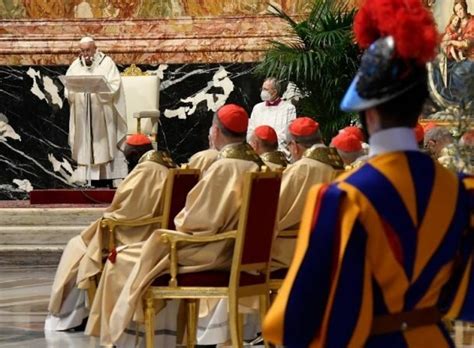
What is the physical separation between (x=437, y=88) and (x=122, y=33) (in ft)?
45.3

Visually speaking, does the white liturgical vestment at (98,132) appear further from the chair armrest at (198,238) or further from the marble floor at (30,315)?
the chair armrest at (198,238)

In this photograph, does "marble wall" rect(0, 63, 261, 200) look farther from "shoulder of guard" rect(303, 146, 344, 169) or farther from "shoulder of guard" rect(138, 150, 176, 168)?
"shoulder of guard" rect(303, 146, 344, 169)

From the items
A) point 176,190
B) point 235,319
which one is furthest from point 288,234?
point 235,319

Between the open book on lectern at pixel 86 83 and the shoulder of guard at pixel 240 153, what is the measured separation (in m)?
8.87

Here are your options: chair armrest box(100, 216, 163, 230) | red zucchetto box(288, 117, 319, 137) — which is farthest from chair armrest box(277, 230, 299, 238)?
red zucchetto box(288, 117, 319, 137)

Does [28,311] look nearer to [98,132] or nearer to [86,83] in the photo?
[86,83]

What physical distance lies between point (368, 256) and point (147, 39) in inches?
631

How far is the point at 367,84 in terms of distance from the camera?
3.25 metres

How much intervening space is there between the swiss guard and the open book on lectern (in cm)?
1305

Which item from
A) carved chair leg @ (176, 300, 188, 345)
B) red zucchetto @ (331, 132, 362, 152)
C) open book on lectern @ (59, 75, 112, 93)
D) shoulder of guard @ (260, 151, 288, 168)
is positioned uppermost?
red zucchetto @ (331, 132, 362, 152)

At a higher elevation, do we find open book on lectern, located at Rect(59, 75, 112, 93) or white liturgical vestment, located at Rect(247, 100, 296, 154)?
open book on lectern, located at Rect(59, 75, 112, 93)

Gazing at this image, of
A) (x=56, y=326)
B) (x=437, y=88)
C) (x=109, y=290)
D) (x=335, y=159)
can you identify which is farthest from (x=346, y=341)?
(x=56, y=326)

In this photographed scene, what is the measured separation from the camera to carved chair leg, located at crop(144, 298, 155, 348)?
7.19 meters

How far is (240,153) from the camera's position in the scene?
24.8ft
